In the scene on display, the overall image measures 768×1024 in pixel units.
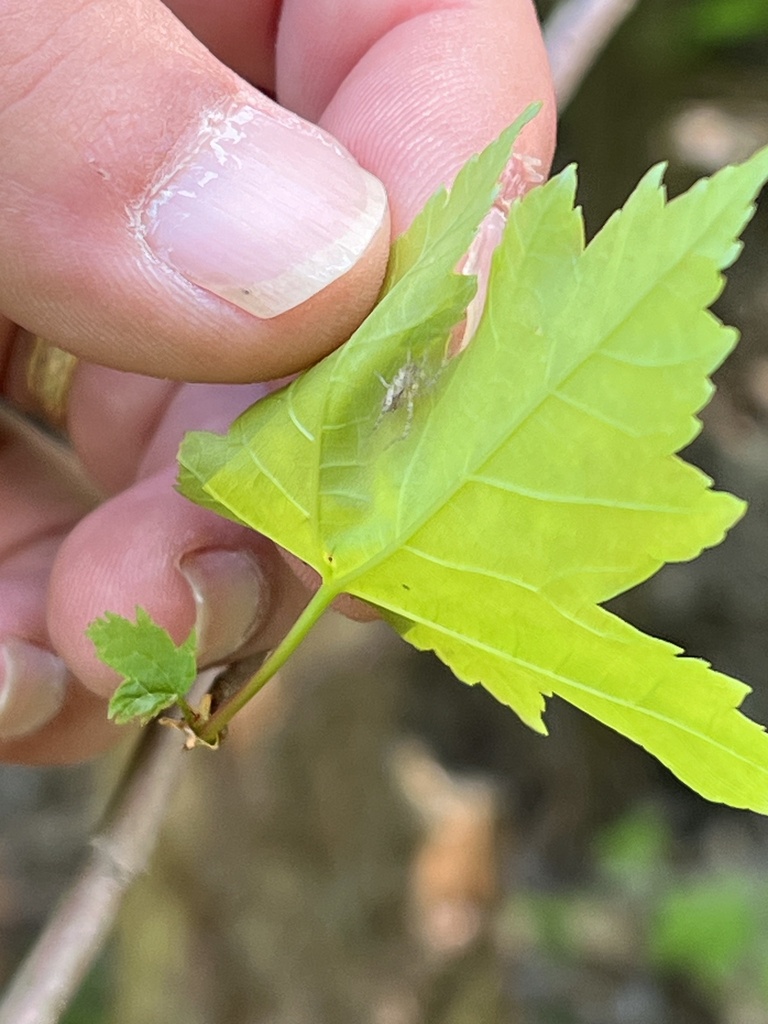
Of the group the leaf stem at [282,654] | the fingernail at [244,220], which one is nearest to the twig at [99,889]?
the leaf stem at [282,654]

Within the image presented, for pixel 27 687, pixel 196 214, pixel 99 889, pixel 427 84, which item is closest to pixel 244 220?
pixel 196 214

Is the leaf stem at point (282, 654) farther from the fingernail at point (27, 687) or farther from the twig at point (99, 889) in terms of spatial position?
the fingernail at point (27, 687)

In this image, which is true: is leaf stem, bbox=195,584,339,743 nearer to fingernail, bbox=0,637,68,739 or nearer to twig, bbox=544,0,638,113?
fingernail, bbox=0,637,68,739

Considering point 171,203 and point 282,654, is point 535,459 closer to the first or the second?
point 282,654

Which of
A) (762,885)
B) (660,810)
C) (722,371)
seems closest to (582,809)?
(660,810)

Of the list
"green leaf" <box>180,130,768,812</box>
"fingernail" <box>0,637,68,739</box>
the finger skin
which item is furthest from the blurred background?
"green leaf" <box>180,130,768,812</box>

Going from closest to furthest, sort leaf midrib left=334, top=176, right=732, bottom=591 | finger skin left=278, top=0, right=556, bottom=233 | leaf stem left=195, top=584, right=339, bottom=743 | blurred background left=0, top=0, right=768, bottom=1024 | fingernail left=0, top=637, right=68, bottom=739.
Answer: leaf midrib left=334, top=176, right=732, bottom=591
leaf stem left=195, top=584, right=339, bottom=743
finger skin left=278, top=0, right=556, bottom=233
fingernail left=0, top=637, right=68, bottom=739
blurred background left=0, top=0, right=768, bottom=1024
